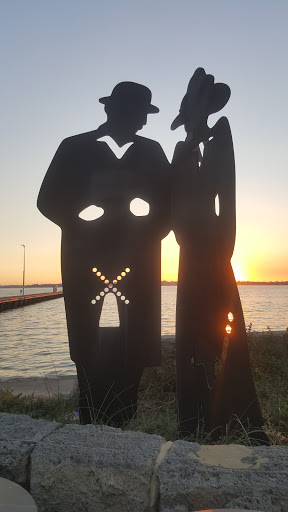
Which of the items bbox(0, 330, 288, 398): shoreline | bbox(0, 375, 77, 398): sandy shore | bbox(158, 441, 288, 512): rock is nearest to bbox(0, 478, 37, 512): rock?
bbox(158, 441, 288, 512): rock

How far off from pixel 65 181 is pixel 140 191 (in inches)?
27.3

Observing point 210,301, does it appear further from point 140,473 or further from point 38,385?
point 38,385

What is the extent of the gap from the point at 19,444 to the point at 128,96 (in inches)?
123

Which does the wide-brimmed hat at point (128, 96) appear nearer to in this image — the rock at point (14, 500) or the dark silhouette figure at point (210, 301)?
the dark silhouette figure at point (210, 301)

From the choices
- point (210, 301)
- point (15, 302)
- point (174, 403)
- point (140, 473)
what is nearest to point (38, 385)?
point (174, 403)

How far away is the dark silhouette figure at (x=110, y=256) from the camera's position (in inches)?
160

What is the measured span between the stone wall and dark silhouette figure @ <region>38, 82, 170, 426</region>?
1.50 metres

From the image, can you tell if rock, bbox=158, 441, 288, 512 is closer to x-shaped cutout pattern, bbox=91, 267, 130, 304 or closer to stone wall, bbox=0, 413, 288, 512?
stone wall, bbox=0, 413, 288, 512

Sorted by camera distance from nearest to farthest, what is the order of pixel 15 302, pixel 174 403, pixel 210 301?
1. pixel 210 301
2. pixel 174 403
3. pixel 15 302

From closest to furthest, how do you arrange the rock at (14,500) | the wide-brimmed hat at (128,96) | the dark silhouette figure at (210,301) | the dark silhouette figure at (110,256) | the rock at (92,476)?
the rock at (14,500) < the rock at (92,476) < the dark silhouette figure at (210,301) < the dark silhouette figure at (110,256) < the wide-brimmed hat at (128,96)

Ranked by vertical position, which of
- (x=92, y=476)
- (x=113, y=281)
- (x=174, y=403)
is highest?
(x=113, y=281)

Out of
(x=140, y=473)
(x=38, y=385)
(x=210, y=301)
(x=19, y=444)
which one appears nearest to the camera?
(x=140, y=473)

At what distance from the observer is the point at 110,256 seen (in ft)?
13.5

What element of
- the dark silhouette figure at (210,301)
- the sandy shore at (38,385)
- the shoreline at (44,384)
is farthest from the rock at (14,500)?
the sandy shore at (38,385)
